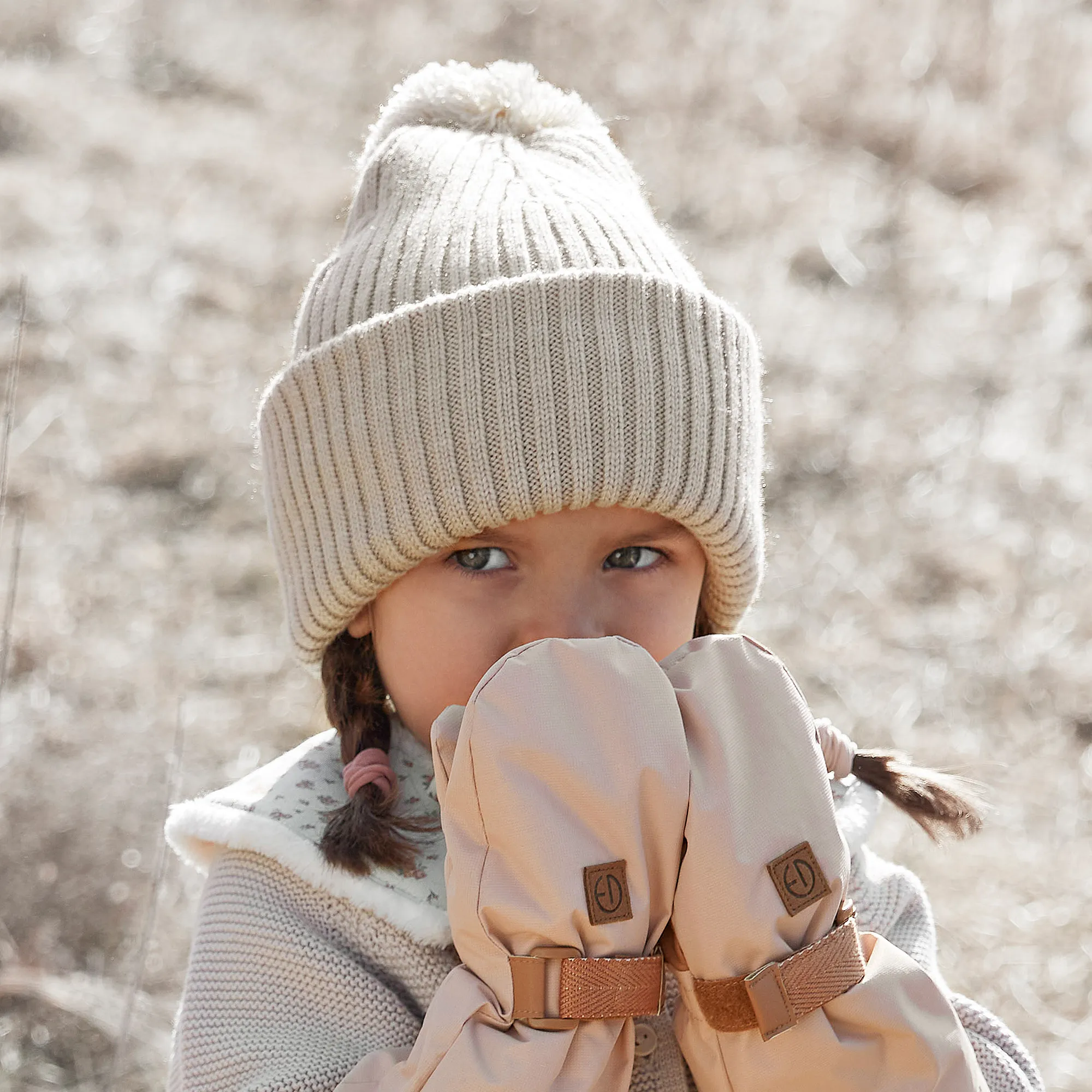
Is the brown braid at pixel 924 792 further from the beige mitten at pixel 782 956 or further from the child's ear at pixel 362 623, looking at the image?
the child's ear at pixel 362 623

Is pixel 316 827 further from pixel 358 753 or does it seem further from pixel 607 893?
pixel 607 893

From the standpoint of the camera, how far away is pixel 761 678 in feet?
4.06

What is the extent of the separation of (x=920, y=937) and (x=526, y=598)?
24.0 inches

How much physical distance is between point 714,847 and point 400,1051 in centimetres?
40

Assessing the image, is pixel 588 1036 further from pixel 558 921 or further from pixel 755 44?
pixel 755 44

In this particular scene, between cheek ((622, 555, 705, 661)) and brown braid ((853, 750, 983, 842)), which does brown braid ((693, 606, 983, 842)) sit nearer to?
brown braid ((853, 750, 983, 842))

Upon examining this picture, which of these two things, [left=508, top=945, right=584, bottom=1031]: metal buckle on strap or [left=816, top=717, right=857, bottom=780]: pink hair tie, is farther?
[left=816, top=717, right=857, bottom=780]: pink hair tie

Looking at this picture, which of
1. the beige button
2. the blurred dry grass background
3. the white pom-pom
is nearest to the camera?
the beige button

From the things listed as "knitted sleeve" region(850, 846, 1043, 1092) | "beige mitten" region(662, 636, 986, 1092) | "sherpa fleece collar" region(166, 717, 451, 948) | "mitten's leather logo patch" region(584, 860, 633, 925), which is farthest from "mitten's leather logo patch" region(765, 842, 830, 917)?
"sherpa fleece collar" region(166, 717, 451, 948)

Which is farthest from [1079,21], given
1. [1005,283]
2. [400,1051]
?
[400,1051]

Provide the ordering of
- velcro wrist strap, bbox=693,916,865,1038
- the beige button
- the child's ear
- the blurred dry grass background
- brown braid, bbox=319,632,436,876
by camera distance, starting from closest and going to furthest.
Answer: velcro wrist strap, bbox=693,916,865,1038 → the beige button → brown braid, bbox=319,632,436,876 → the child's ear → the blurred dry grass background

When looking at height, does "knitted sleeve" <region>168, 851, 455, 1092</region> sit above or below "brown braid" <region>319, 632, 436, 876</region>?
below

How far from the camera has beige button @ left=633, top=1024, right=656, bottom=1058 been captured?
1311 millimetres

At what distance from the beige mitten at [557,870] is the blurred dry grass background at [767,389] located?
2.64 ft
